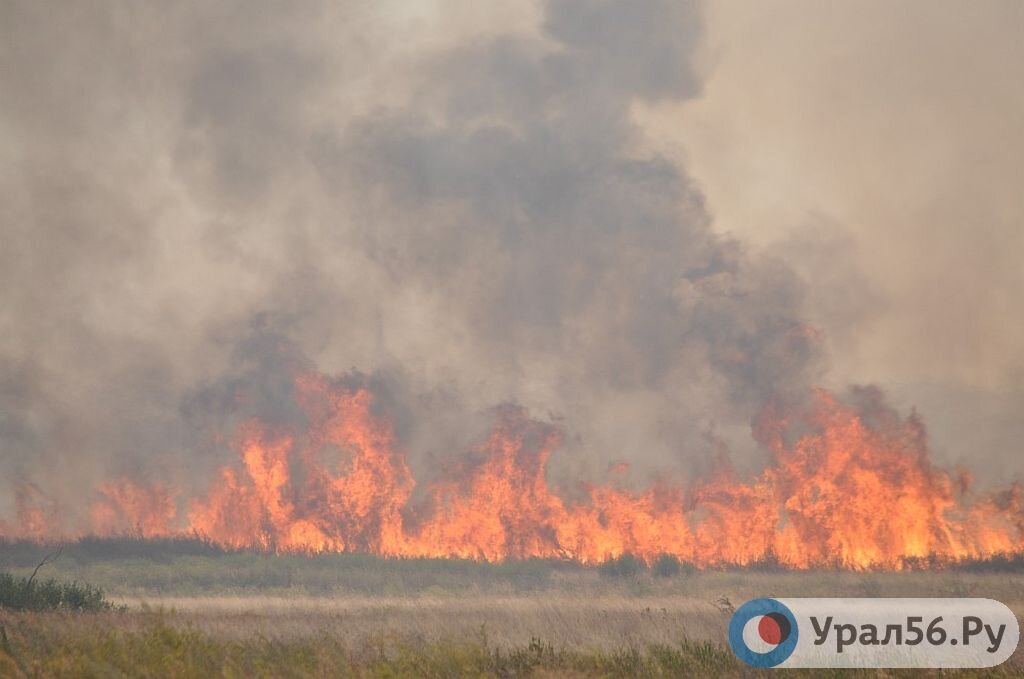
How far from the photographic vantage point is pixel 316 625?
3109cm

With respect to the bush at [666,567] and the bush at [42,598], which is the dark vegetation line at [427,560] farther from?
the bush at [42,598]

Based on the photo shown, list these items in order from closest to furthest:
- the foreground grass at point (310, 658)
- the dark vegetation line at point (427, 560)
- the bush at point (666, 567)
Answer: the foreground grass at point (310, 658) → the bush at point (666, 567) → the dark vegetation line at point (427, 560)

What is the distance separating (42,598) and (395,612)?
1274cm

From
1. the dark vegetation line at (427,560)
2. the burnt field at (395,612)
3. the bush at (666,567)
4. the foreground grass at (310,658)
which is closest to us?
the foreground grass at (310,658)

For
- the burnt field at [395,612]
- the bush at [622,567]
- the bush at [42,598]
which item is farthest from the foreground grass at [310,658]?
the bush at [622,567]

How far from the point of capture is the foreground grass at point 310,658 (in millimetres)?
21500

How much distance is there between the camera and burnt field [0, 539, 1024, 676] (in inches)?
895

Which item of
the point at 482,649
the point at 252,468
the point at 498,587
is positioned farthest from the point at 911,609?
the point at 252,468

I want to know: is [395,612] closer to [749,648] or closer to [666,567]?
[749,648]

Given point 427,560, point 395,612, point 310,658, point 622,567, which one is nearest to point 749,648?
point 310,658

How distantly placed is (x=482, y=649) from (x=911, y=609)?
14.8 m

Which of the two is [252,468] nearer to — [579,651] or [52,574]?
[52,574]

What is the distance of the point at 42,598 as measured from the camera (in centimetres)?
3416

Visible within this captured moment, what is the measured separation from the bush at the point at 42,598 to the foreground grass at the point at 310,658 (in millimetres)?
7668
